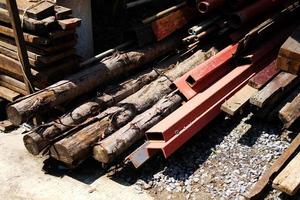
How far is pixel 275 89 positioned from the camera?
6.63m

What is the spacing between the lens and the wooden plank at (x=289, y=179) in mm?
5340

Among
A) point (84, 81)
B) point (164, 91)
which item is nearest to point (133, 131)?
point (164, 91)

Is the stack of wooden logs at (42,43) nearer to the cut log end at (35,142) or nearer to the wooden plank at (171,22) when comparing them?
the cut log end at (35,142)

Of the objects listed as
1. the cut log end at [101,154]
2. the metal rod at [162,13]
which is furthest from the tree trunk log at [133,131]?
the metal rod at [162,13]

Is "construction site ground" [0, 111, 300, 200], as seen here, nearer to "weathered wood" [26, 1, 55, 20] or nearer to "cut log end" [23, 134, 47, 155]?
"cut log end" [23, 134, 47, 155]

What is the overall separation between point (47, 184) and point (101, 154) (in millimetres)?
920

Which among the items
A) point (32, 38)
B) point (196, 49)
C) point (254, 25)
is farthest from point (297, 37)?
point (32, 38)

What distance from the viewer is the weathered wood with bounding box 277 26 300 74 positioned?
644 centimetres

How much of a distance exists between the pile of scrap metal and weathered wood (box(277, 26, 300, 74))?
299mm

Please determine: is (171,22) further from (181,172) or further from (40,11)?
(181,172)

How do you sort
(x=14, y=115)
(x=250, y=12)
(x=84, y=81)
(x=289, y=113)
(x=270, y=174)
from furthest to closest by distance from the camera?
(x=250, y=12) → (x=84, y=81) → (x=14, y=115) → (x=289, y=113) → (x=270, y=174)

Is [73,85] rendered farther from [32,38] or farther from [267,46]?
[267,46]

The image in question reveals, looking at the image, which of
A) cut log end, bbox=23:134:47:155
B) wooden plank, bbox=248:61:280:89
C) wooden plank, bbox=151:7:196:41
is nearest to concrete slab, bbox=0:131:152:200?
cut log end, bbox=23:134:47:155

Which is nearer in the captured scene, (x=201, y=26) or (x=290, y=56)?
(x=290, y=56)
